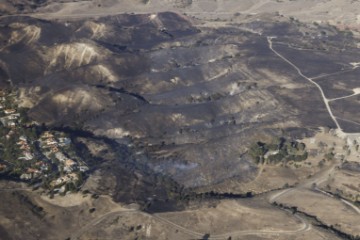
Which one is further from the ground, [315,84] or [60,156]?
[315,84]

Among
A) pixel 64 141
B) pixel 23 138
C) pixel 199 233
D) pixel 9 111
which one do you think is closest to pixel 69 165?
pixel 64 141

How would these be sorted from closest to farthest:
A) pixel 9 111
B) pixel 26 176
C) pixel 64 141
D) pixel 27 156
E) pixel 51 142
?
pixel 26 176
pixel 27 156
pixel 51 142
pixel 64 141
pixel 9 111

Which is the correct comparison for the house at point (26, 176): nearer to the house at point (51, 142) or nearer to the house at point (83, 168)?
the house at point (83, 168)

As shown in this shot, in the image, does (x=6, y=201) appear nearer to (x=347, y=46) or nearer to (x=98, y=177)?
(x=98, y=177)

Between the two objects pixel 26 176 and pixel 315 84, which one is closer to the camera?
pixel 26 176

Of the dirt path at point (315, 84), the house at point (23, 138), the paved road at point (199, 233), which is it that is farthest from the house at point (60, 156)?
the dirt path at point (315, 84)

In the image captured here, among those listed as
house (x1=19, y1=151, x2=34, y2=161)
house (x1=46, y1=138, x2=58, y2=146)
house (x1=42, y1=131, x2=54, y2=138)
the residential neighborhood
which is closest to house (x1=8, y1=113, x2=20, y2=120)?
the residential neighborhood

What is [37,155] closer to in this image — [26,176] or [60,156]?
[60,156]

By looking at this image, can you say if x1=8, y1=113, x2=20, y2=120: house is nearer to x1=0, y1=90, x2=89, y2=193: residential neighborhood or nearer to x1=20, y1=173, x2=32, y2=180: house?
x1=0, y1=90, x2=89, y2=193: residential neighborhood

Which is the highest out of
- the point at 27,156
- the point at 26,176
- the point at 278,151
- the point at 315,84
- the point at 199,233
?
the point at 315,84
